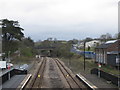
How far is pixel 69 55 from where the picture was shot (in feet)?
321

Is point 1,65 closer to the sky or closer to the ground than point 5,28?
closer to the ground

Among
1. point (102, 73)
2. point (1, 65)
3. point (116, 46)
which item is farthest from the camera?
point (116, 46)

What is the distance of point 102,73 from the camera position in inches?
1041

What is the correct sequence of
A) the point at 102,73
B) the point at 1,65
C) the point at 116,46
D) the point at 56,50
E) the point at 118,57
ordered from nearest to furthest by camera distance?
the point at 1,65, the point at 102,73, the point at 118,57, the point at 116,46, the point at 56,50

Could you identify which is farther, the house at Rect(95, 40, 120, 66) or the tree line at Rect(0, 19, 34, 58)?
the tree line at Rect(0, 19, 34, 58)

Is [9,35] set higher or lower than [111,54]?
higher

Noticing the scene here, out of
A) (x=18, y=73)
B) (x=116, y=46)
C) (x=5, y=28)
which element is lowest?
(x=18, y=73)

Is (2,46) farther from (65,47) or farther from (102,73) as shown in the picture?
(65,47)

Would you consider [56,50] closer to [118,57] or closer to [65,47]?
[65,47]

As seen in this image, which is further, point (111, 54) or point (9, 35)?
point (9, 35)

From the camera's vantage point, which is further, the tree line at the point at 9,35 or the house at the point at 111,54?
the tree line at the point at 9,35

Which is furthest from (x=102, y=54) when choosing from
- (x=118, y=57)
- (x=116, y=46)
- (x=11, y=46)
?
(x=11, y=46)

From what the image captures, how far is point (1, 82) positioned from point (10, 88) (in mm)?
2714

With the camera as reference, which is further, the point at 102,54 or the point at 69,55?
the point at 69,55
